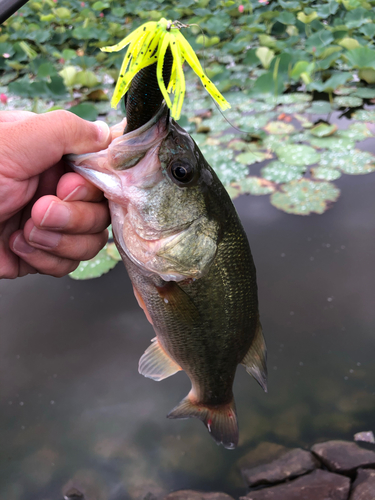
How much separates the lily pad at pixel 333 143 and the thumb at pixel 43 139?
3.54 m

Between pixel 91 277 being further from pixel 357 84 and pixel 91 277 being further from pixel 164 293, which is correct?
pixel 357 84

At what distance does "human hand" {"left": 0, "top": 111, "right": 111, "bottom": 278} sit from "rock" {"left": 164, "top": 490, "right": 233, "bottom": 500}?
62.9 inches

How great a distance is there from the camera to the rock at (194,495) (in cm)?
232

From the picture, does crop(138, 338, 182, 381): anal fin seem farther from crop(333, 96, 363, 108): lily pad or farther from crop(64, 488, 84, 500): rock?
crop(333, 96, 363, 108): lily pad

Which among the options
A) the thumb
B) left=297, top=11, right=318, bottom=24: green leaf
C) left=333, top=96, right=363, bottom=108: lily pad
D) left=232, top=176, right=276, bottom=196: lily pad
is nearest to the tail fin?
the thumb

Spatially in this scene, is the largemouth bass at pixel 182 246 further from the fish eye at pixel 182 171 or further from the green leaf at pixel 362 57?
the green leaf at pixel 362 57

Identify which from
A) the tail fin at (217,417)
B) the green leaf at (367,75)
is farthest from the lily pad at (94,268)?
the green leaf at (367,75)

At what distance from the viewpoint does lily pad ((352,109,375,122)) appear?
4711 mm

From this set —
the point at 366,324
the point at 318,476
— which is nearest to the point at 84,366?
the point at 318,476

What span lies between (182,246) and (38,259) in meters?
0.77

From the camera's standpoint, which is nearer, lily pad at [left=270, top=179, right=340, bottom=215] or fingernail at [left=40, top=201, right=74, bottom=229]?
fingernail at [left=40, top=201, right=74, bottom=229]

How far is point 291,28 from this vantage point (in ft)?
22.0

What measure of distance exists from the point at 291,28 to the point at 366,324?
584 cm

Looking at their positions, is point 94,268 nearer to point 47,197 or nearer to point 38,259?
point 38,259
